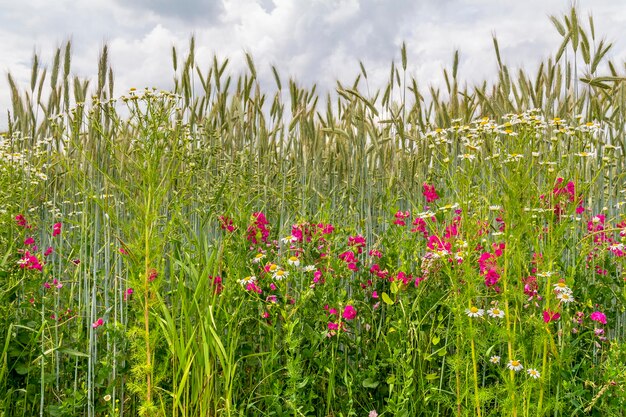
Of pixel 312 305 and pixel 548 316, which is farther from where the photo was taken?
pixel 312 305

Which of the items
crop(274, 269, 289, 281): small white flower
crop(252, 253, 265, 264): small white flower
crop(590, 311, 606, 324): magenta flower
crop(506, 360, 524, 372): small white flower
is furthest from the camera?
crop(590, 311, 606, 324): magenta flower

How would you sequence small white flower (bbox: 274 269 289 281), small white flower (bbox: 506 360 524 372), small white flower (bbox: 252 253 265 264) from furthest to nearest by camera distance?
1. small white flower (bbox: 252 253 265 264)
2. small white flower (bbox: 274 269 289 281)
3. small white flower (bbox: 506 360 524 372)

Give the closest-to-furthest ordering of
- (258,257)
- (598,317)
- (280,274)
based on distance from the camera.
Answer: (280,274) < (258,257) < (598,317)

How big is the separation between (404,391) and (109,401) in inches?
41.9

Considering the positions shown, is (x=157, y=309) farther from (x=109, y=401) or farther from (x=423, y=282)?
(x=423, y=282)

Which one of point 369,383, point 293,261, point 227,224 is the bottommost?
point 369,383

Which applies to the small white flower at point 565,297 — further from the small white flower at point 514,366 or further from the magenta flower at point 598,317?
the magenta flower at point 598,317

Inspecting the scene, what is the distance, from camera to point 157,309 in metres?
2.16

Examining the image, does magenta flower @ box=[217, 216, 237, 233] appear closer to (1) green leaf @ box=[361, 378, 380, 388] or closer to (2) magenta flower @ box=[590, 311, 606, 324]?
(1) green leaf @ box=[361, 378, 380, 388]

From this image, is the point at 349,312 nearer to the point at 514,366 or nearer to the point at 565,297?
the point at 514,366

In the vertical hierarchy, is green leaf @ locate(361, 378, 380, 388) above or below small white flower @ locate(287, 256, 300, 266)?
below

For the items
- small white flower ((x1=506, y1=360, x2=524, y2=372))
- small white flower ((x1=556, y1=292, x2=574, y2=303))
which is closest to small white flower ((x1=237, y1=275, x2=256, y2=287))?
small white flower ((x1=506, y1=360, x2=524, y2=372))

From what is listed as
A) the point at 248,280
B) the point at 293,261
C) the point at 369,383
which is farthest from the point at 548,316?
the point at 248,280

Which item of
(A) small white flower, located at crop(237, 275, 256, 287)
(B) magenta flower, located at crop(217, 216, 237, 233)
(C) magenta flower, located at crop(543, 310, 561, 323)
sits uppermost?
(B) magenta flower, located at crop(217, 216, 237, 233)
